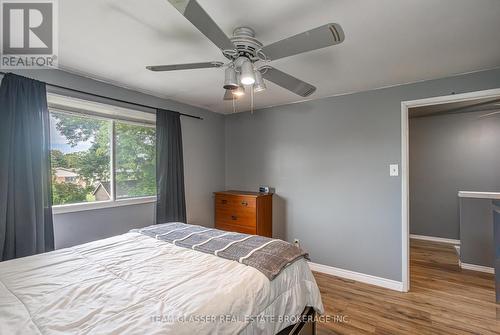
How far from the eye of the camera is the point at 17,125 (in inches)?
76.5

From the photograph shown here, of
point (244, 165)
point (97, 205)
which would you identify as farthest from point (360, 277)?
point (97, 205)

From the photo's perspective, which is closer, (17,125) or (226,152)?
(17,125)

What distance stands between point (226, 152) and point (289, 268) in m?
2.76

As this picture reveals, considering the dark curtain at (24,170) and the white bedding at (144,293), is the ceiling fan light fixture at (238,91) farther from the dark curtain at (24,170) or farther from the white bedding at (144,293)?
the dark curtain at (24,170)

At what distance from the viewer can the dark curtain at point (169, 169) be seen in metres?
2.99

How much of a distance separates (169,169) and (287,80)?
1.99m

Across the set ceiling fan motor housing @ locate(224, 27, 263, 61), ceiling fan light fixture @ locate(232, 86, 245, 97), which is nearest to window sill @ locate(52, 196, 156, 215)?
ceiling fan light fixture @ locate(232, 86, 245, 97)

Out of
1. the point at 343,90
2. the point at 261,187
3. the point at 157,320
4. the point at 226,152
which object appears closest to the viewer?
the point at 157,320

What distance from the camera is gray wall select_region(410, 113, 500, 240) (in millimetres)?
3871

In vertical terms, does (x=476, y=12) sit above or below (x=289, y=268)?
above

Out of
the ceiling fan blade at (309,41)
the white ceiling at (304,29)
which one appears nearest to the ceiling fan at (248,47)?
the ceiling fan blade at (309,41)

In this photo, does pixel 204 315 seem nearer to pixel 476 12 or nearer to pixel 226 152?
pixel 476 12

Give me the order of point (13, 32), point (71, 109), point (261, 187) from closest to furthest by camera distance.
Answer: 1. point (13, 32)
2. point (71, 109)
3. point (261, 187)

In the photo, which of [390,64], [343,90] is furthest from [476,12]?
[343,90]
